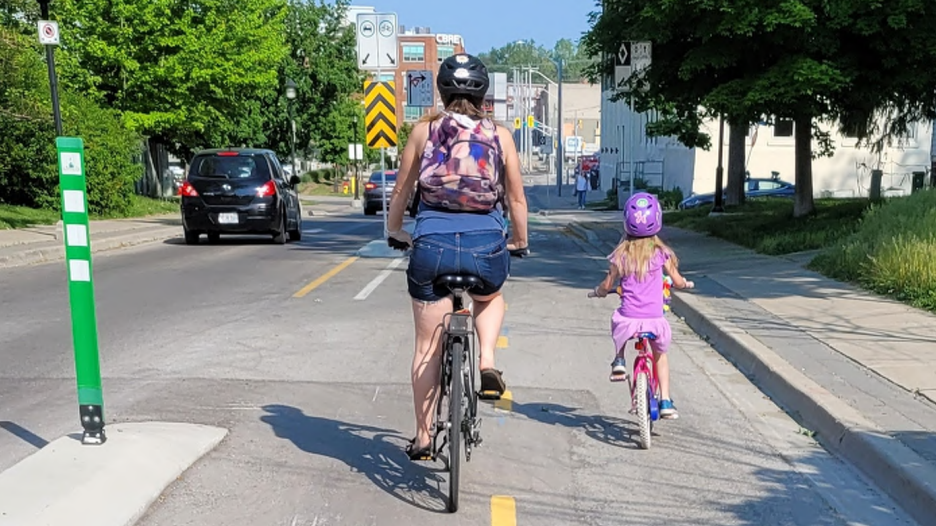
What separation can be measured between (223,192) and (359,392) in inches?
486

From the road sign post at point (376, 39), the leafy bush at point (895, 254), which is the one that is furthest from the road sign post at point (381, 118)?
the leafy bush at point (895, 254)

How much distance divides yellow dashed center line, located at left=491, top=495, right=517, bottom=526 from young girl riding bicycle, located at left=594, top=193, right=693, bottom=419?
139cm

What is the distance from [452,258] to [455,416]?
0.72m

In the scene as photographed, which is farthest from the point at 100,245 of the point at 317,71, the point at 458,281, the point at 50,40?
the point at 317,71

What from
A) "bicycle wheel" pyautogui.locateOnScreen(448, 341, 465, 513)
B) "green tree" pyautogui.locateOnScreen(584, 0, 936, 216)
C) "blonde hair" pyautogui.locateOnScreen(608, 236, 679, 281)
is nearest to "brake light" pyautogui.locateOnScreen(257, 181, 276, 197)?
"green tree" pyautogui.locateOnScreen(584, 0, 936, 216)

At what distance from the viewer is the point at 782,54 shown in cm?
1484

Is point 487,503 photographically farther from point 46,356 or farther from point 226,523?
point 46,356

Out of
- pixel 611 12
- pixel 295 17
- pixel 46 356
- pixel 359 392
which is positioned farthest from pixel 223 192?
pixel 295 17

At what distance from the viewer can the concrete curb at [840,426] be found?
4695 millimetres

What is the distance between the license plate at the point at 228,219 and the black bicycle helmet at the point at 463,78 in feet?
47.1

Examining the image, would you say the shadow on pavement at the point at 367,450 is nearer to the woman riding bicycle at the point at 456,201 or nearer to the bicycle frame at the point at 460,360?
the bicycle frame at the point at 460,360

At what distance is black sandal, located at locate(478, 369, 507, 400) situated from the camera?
4.65 metres

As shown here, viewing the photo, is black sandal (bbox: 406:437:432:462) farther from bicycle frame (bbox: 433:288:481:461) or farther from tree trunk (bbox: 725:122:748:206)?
tree trunk (bbox: 725:122:748:206)

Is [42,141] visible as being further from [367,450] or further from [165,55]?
[367,450]
